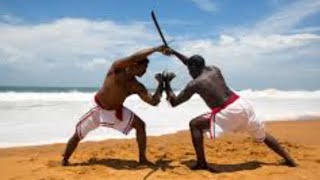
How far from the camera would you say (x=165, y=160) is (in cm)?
727

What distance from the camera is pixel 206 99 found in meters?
6.37

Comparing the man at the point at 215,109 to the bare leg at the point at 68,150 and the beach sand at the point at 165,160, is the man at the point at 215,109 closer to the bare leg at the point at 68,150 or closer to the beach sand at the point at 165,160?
the beach sand at the point at 165,160

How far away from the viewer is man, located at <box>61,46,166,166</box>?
647 centimetres

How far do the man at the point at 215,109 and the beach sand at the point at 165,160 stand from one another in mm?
456

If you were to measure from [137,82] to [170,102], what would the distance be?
55cm

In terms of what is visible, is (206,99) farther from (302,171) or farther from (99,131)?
(99,131)

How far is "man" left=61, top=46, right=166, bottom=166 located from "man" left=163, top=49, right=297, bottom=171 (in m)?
0.56

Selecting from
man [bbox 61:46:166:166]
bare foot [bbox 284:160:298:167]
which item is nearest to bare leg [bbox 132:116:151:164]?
man [bbox 61:46:166:166]

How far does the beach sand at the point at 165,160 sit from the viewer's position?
6148mm

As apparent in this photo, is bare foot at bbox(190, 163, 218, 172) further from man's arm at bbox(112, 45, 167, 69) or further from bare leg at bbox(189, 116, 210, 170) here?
man's arm at bbox(112, 45, 167, 69)

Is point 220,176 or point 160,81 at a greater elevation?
point 160,81

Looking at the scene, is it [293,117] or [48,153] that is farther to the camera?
[293,117]

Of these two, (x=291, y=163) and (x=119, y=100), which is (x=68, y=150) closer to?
(x=119, y=100)

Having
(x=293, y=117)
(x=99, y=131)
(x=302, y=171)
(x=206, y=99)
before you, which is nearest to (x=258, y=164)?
(x=302, y=171)
